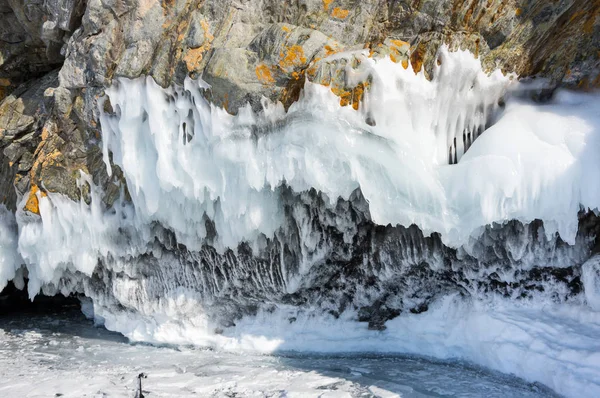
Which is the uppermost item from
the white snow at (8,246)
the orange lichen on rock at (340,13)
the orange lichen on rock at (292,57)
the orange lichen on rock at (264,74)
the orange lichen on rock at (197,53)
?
the orange lichen on rock at (340,13)

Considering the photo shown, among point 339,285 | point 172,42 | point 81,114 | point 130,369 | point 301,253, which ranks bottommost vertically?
point 130,369

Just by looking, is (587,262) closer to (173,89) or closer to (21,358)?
(173,89)

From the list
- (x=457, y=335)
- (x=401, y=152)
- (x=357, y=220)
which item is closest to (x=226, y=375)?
(x=357, y=220)

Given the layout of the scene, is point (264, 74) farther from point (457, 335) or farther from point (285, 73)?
point (457, 335)

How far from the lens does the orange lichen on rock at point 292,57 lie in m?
5.90

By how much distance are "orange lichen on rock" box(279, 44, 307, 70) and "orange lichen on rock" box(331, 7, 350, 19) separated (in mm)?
643

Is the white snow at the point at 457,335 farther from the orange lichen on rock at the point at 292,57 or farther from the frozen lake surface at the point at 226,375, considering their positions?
the orange lichen on rock at the point at 292,57

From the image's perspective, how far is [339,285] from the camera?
276 inches

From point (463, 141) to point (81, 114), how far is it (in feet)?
16.5

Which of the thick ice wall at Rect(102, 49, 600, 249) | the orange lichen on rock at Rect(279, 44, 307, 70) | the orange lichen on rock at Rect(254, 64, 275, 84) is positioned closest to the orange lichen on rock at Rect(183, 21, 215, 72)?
the thick ice wall at Rect(102, 49, 600, 249)

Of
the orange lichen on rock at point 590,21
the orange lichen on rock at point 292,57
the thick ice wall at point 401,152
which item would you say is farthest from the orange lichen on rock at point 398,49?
the orange lichen on rock at point 590,21

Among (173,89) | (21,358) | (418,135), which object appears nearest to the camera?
(418,135)

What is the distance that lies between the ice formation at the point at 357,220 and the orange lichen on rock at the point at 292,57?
441 mm

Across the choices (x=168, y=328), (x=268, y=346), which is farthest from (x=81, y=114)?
(x=268, y=346)
